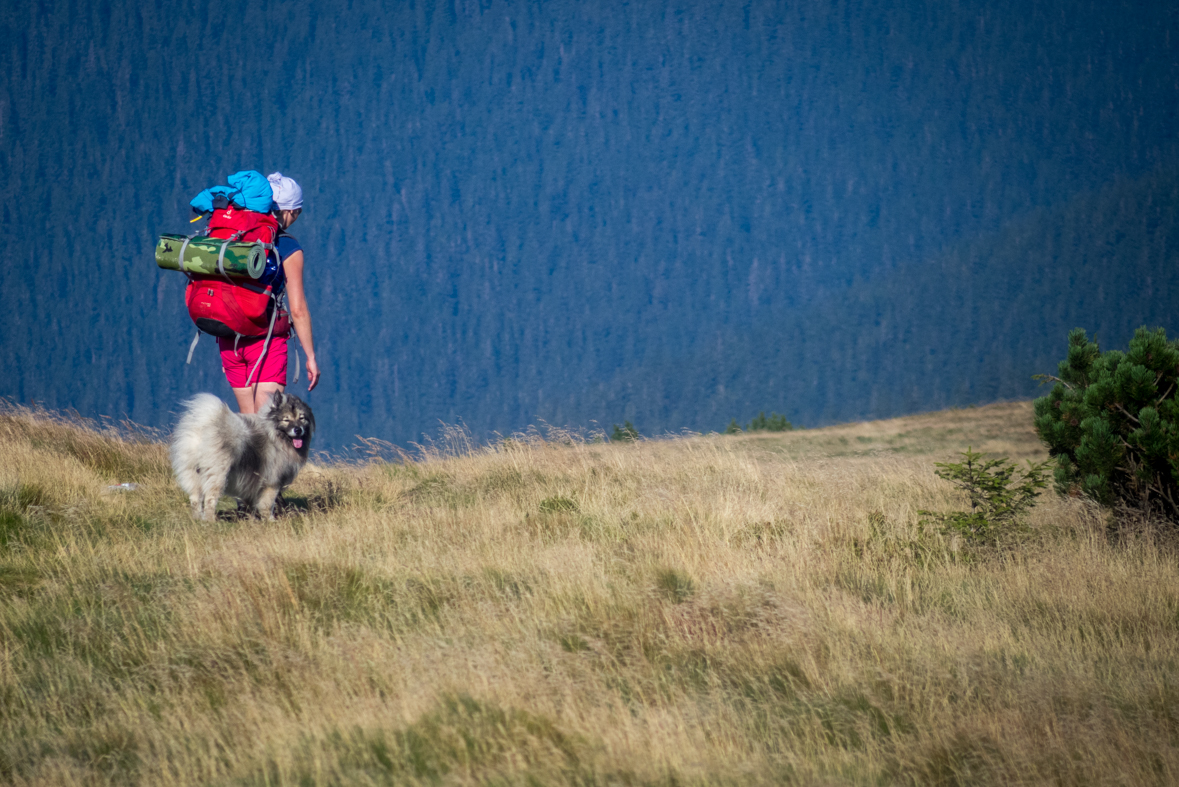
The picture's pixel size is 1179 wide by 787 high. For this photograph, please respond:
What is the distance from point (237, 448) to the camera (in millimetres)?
6695

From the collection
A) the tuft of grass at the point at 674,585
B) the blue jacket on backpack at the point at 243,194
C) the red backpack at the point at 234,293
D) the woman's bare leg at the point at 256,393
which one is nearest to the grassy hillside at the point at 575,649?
the tuft of grass at the point at 674,585

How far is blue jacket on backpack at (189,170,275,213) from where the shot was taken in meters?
6.36

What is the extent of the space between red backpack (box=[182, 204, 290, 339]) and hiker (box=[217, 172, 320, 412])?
0.12 m

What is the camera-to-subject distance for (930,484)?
31.3 ft

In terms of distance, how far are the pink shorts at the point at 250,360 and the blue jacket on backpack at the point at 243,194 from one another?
3.50ft

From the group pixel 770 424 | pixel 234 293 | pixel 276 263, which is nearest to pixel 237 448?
pixel 234 293

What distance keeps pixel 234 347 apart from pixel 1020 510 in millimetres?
6524

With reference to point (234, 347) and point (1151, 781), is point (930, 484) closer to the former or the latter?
point (1151, 781)

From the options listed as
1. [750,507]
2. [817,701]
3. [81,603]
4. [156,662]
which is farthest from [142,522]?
[817,701]

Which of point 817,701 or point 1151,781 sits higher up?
point 817,701

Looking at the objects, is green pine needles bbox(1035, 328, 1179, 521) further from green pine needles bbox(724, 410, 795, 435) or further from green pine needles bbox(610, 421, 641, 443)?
green pine needles bbox(724, 410, 795, 435)

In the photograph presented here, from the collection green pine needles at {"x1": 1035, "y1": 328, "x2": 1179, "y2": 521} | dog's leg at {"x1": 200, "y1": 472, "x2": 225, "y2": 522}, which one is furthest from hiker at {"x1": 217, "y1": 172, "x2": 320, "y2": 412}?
green pine needles at {"x1": 1035, "y1": 328, "x2": 1179, "y2": 521}

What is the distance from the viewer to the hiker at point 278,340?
6.44 meters

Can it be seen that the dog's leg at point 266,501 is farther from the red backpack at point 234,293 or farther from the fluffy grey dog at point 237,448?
the red backpack at point 234,293
